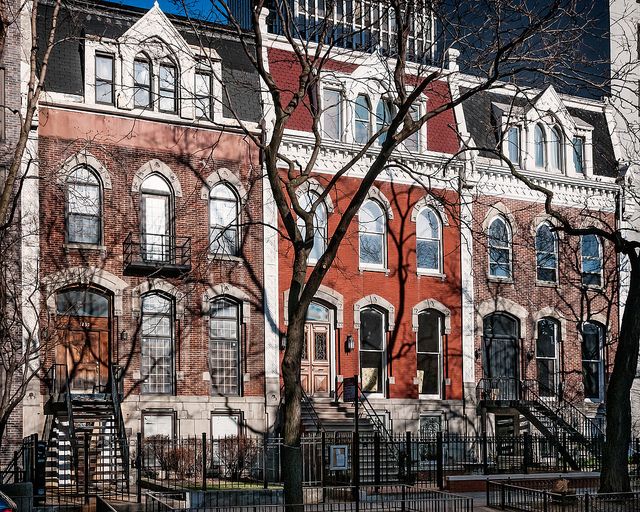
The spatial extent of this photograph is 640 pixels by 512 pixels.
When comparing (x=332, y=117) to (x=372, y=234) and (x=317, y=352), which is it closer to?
(x=372, y=234)

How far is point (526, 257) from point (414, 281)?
16.1 ft

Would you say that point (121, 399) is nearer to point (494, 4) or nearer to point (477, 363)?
point (477, 363)

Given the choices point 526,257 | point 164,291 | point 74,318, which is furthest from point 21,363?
point 526,257

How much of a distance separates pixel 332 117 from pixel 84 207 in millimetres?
8653

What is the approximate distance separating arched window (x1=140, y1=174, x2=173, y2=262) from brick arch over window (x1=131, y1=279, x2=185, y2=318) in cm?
68

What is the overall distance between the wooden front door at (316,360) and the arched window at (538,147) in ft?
34.8

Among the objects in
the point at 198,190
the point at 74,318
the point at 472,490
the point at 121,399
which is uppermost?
the point at 198,190

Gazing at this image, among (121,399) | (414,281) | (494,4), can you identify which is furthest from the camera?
(414,281)

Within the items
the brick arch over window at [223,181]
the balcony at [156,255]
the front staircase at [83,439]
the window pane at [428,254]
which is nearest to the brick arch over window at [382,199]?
the window pane at [428,254]

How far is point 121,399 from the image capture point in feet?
96.2

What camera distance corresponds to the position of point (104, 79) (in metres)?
30.2

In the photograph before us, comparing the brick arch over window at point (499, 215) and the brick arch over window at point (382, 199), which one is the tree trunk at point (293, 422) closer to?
the brick arch over window at point (382, 199)

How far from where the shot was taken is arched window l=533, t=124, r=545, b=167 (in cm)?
3841

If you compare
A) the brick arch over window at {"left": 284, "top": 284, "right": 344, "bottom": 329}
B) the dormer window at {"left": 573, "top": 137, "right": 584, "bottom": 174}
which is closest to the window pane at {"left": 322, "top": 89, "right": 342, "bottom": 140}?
the brick arch over window at {"left": 284, "top": 284, "right": 344, "bottom": 329}
